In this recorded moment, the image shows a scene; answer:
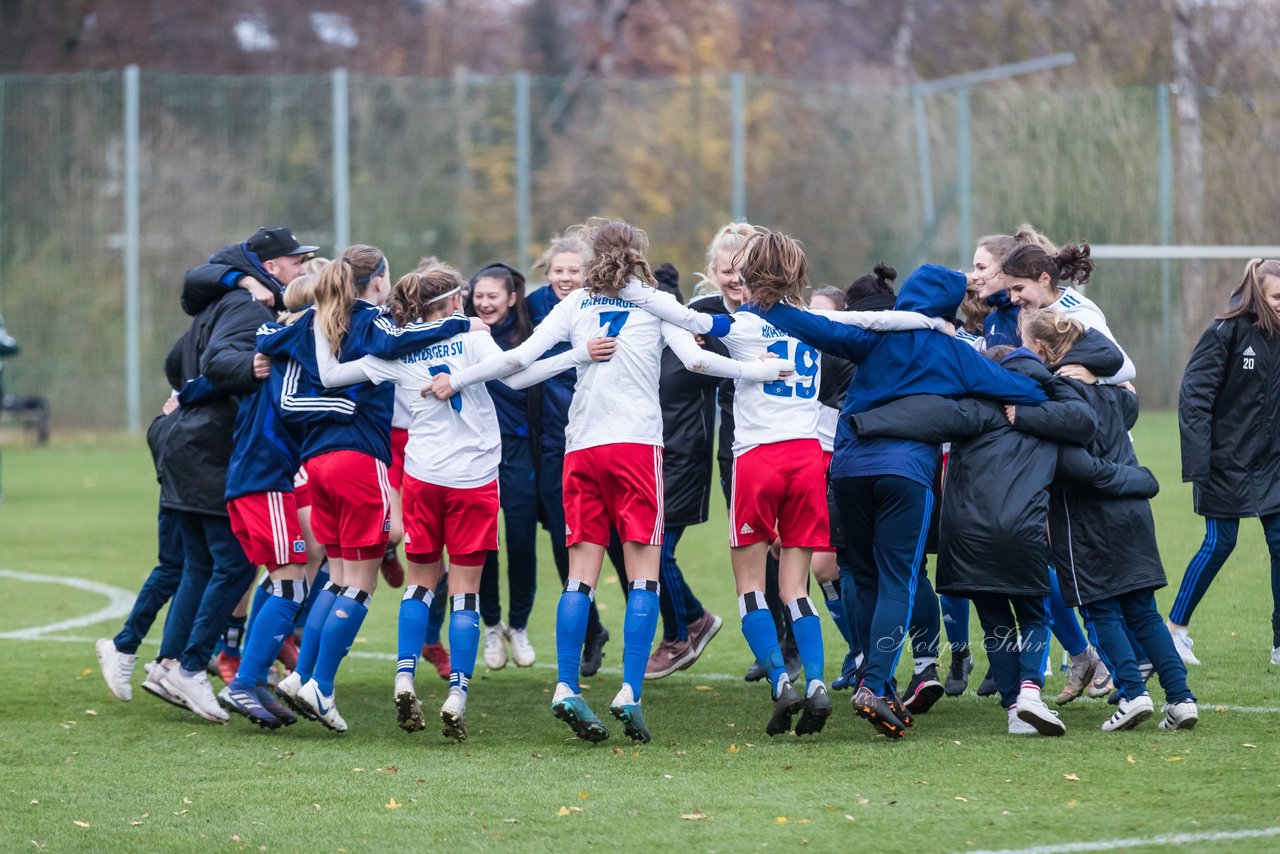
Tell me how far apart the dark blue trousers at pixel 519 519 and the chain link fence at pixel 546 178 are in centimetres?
1560

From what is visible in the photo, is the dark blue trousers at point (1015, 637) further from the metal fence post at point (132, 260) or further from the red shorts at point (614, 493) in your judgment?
the metal fence post at point (132, 260)

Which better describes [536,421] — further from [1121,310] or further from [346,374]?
[1121,310]

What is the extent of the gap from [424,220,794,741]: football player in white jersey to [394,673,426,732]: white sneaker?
1.91 feet

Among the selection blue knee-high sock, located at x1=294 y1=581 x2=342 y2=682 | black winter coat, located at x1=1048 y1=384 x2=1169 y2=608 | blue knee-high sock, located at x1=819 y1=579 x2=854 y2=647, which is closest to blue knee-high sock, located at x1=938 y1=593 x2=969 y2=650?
blue knee-high sock, located at x1=819 y1=579 x2=854 y2=647

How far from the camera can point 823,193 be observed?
84.4 feet

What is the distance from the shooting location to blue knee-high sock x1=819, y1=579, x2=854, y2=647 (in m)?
7.61

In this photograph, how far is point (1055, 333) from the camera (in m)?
6.55

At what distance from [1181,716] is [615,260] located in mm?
2706

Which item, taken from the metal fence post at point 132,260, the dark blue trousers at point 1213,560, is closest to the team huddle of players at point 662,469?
the dark blue trousers at point 1213,560

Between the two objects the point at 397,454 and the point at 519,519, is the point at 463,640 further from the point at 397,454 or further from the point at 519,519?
the point at 397,454

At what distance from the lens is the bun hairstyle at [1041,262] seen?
22.5ft

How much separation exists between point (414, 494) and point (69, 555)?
24.5ft

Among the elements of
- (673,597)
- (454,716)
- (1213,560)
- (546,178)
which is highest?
(546,178)

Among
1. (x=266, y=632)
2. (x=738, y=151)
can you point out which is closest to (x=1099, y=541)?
(x=266, y=632)
